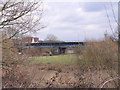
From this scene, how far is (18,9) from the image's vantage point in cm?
612

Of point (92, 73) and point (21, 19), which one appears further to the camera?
point (21, 19)

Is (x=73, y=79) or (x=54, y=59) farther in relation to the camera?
(x=54, y=59)

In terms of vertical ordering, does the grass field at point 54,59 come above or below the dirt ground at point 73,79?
below

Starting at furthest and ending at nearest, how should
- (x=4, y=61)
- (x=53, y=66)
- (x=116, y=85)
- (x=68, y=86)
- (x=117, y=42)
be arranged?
(x=53, y=66) → (x=4, y=61) → (x=68, y=86) → (x=116, y=85) → (x=117, y=42)

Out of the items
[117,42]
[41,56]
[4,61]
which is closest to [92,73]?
[117,42]

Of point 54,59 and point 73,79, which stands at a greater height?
point 73,79

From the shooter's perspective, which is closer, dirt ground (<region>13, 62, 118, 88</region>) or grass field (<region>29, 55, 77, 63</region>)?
dirt ground (<region>13, 62, 118, 88</region>)

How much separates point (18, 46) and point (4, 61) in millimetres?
660

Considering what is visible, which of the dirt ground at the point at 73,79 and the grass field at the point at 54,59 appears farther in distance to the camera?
the grass field at the point at 54,59

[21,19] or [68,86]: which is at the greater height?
[21,19]

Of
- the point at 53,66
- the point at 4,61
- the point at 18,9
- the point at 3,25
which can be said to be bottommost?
the point at 53,66

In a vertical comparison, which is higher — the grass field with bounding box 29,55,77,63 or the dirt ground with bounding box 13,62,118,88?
the dirt ground with bounding box 13,62,118,88

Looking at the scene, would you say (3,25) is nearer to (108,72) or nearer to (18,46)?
(18,46)

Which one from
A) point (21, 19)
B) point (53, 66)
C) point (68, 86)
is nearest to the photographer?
point (68, 86)
